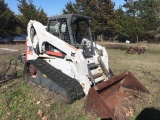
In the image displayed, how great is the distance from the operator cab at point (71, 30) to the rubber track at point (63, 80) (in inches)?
39.8

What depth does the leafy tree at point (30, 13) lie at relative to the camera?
110ft

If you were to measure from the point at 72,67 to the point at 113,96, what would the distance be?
149 centimetres

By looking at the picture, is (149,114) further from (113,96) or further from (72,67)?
(72,67)

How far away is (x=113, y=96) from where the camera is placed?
6539mm

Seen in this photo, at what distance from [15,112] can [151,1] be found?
46.8m

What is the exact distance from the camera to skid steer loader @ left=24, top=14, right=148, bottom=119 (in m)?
6.24

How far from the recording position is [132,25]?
135ft

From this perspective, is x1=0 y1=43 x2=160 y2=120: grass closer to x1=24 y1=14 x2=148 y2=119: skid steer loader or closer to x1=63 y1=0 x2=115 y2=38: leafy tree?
x1=24 y1=14 x2=148 y2=119: skid steer loader

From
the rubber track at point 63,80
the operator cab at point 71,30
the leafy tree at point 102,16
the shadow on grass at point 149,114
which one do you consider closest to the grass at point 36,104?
the shadow on grass at point 149,114

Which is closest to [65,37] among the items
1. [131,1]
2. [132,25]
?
[132,25]

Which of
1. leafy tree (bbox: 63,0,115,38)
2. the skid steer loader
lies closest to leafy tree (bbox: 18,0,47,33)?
leafy tree (bbox: 63,0,115,38)

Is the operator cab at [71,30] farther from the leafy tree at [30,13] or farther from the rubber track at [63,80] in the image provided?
the leafy tree at [30,13]

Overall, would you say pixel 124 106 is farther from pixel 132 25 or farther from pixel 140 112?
pixel 132 25

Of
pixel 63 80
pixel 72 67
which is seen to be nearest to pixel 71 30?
pixel 72 67
